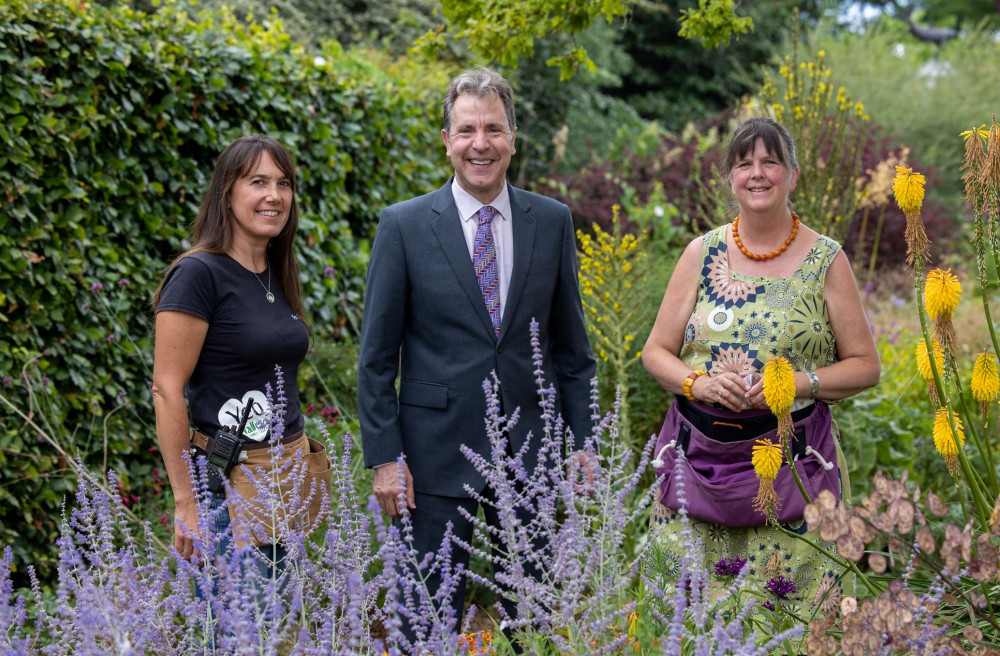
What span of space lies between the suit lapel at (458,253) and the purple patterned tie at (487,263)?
4 cm

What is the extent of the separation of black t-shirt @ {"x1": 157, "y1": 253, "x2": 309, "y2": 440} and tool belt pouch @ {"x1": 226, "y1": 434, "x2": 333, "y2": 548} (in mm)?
105

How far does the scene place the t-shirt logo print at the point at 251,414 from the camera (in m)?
2.59

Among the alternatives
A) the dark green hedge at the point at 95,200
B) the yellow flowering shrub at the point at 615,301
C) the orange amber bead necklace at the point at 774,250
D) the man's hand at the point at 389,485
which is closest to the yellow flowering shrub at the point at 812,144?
the yellow flowering shrub at the point at 615,301

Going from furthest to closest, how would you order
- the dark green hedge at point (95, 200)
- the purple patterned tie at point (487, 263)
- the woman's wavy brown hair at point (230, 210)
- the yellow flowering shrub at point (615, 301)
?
the yellow flowering shrub at point (615, 301), the dark green hedge at point (95, 200), the purple patterned tie at point (487, 263), the woman's wavy brown hair at point (230, 210)

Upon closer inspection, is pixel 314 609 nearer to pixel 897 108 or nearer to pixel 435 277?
pixel 435 277

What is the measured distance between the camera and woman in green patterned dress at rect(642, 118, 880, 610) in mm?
2652

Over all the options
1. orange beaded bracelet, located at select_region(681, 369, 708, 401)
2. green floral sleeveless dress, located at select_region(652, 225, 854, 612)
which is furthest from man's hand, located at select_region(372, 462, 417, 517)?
orange beaded bracelet, located at select_region(681, 369, 708, 401)

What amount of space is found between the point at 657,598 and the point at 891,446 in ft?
10.2

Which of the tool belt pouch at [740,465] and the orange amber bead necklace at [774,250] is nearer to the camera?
the tool belt pouch at [740,465]

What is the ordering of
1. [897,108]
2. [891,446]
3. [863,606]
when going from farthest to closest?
[897,108], [891,446], [863,606]

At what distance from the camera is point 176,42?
4.64 meters

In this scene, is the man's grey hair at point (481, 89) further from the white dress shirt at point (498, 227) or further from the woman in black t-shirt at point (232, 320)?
the woman in black t-shirt at point (232, 320)

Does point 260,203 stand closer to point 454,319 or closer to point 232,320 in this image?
point 232,320

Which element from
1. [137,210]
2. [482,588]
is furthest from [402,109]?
[482,588]
